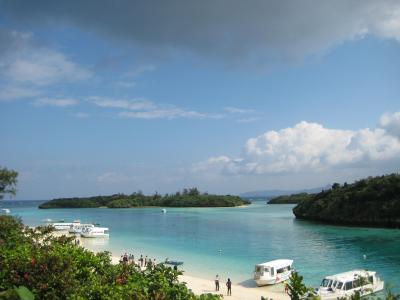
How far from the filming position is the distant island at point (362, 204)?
88.1 m

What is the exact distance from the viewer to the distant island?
88100 mm

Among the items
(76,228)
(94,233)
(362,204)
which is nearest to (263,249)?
(94,233)

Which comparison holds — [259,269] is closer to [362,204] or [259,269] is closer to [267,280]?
[267,280]

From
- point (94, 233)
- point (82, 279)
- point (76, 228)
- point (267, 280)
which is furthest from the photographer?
point (76, 228)

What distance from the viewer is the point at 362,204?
96000mm

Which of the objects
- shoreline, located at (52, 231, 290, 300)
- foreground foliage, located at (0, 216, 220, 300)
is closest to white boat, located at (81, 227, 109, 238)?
shoreline, located at (52, 231, 290, 300)

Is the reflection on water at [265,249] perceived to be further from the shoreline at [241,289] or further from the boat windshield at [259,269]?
the boat windshield at [259,269]

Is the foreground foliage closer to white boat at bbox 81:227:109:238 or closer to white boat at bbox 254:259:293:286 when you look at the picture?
white boat at bbox 254:259:293:286

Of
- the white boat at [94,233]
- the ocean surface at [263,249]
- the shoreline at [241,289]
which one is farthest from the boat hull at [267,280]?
the white boat at [94,233]

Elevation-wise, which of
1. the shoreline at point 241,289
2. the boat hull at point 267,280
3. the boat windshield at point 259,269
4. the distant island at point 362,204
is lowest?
the shoreline at point 241,289

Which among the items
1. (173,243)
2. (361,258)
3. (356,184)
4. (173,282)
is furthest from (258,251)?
(356,184)

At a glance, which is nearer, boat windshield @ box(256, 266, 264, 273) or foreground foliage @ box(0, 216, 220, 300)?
foreground foliage @ box(0, 216, 220, 300)

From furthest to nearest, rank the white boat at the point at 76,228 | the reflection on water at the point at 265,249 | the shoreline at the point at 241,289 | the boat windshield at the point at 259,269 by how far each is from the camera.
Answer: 1. the white boat at the point at 76,228
2. the reflection on water at the point at 265,249
3. the boat windshield at the point at 259,269
4. the shoreline at the point at 241,289

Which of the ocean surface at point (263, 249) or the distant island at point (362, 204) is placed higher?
the distant island at point (362, 204)
